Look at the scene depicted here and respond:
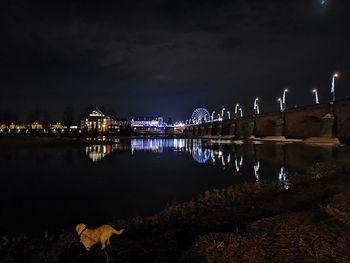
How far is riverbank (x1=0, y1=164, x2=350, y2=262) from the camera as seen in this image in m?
6.82

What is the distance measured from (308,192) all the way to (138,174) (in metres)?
15.8

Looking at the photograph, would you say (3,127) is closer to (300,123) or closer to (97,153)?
(97,153)

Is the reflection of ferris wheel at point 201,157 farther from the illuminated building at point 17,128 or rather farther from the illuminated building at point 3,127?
the illuminated building at point 17,128

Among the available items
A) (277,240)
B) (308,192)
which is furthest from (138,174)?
(277,240)

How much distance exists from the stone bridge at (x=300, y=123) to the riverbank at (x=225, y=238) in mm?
57383

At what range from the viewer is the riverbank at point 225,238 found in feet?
22.4

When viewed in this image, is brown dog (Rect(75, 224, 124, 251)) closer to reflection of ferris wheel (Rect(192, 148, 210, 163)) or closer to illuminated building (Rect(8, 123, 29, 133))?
reflection of ferris wheel (Rect(192, 148, 210, 163))

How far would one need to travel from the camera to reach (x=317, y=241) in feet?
23.8

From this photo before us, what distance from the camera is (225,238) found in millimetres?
7715

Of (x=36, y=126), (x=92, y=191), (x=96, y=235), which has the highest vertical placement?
(x=36, y=126)

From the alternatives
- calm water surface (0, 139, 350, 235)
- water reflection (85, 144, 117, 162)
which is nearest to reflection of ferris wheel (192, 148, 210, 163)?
calm water surface (0, 139, 350, 235)

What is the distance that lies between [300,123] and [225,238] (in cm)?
8304

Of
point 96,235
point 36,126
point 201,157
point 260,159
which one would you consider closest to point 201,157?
point 201,157

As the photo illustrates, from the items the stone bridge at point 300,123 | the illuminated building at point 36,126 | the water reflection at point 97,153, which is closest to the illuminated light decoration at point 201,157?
the water reflection at point 97,153
